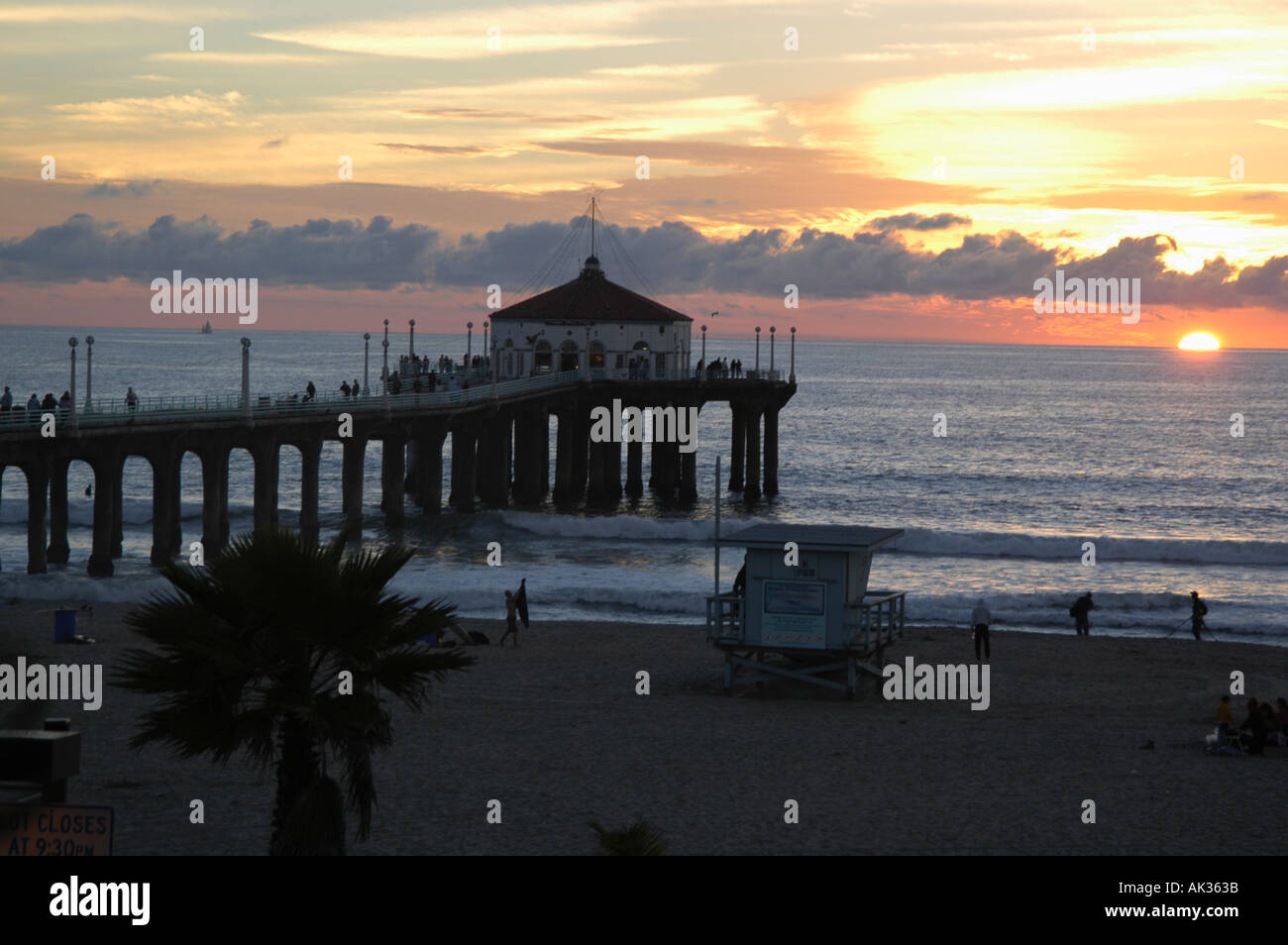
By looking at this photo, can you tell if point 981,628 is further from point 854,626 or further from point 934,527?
point 934,527

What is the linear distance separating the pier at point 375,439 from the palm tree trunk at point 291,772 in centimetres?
1980

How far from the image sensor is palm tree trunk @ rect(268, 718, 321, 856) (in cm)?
1002

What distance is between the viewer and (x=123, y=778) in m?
15.2

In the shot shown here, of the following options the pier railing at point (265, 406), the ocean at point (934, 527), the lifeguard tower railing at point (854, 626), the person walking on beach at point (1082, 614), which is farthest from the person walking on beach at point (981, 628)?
the pier railing at point (265, 406)

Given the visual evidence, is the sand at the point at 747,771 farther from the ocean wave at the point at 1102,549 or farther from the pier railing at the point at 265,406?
the ocean wave at the point at 1102,549

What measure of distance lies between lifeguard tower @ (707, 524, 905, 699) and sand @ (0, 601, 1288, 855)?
63 centimetres

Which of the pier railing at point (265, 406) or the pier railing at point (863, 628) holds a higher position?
the pier railing at point (265, 406)

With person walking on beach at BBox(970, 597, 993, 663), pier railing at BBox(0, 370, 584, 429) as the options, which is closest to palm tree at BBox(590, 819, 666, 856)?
person walking on beach at BBox(970, 597, 993, 663)

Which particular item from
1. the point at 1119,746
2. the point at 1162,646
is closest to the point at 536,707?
the point at 1119,746

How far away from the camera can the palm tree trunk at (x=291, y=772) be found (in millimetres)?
10016

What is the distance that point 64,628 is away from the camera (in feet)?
78.9
